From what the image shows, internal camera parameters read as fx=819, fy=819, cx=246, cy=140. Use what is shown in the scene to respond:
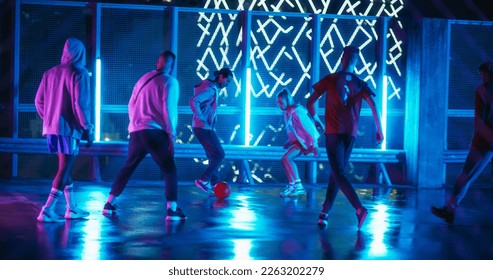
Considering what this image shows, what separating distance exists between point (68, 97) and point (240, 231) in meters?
2.44

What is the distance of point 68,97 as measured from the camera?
9180mm

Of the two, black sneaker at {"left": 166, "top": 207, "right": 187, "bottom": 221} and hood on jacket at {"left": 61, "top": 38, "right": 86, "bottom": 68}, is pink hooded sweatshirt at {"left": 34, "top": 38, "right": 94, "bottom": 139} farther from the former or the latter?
black sneaker at {"left": 166, "top": 207, "right": 187, "bottom": 221}

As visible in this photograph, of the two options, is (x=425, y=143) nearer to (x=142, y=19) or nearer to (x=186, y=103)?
(x=186, y=103)

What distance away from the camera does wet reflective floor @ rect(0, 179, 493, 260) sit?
297 inches

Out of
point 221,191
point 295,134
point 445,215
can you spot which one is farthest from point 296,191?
point 445,215

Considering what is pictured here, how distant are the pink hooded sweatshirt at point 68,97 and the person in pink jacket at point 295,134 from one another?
15.3ft

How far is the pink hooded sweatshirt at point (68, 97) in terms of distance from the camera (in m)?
9.05

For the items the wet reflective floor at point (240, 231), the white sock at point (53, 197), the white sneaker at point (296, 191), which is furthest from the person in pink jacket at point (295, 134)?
the white sock at point (53, 197)

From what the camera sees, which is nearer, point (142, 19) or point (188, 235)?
point (188, 235)

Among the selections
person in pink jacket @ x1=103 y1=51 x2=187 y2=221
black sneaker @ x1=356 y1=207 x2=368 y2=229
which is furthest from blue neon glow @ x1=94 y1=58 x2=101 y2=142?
black sneaker @ x1=356 y1=207 x2=368 y2=229
